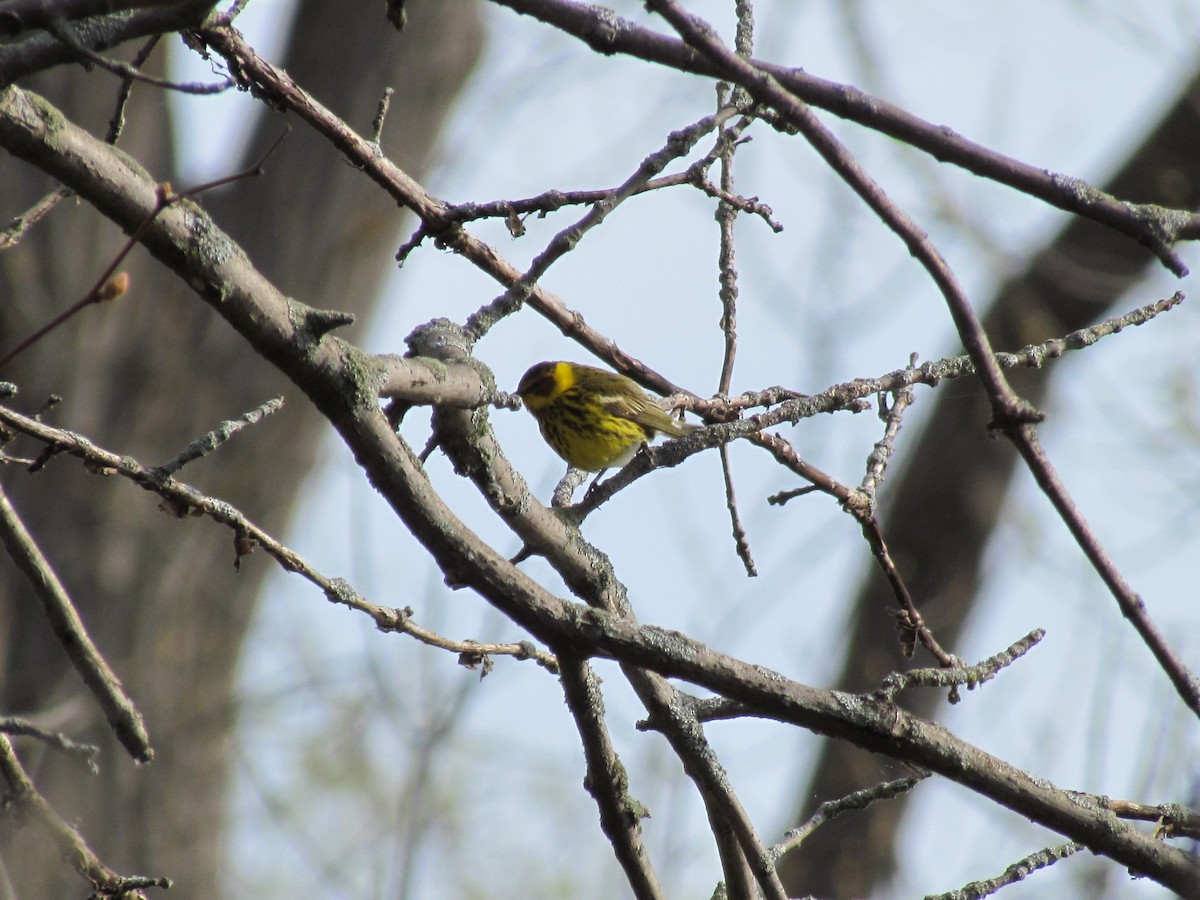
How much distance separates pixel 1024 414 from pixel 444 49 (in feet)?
29.6

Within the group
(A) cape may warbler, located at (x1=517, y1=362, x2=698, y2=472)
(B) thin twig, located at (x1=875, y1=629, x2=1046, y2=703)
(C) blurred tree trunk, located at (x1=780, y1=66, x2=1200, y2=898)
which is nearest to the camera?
(B) thin twig, located at (x1=875, y1=629, x2=1046, y2=703)

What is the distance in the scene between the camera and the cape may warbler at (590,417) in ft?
18.5

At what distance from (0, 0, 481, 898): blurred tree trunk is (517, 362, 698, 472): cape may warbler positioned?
384 cm

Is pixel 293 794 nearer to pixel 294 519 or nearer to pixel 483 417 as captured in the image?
pixel 294 519

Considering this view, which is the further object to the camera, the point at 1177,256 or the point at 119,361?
the point at 119,361

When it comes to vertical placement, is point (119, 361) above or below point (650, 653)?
above

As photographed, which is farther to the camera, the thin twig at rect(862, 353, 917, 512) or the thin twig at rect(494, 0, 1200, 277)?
the thin twig at rect(862, 353, 917, 512)

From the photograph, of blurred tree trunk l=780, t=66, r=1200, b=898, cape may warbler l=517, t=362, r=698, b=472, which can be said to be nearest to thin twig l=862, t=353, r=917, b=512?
cape may warbler l=517, t=362, r=698, b=472

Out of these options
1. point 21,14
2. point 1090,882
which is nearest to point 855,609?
point 1090,882

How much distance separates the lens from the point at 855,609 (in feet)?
32.7

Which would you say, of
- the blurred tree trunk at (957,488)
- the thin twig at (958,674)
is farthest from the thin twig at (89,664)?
the blurred tree trunk at (957,488)

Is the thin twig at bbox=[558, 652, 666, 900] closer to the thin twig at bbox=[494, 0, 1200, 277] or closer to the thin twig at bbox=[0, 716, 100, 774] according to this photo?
the thin twig at bbox=[0, 716, 100, 774]

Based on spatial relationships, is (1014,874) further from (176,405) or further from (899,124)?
(176,405)

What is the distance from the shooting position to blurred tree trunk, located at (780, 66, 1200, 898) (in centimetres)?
902
